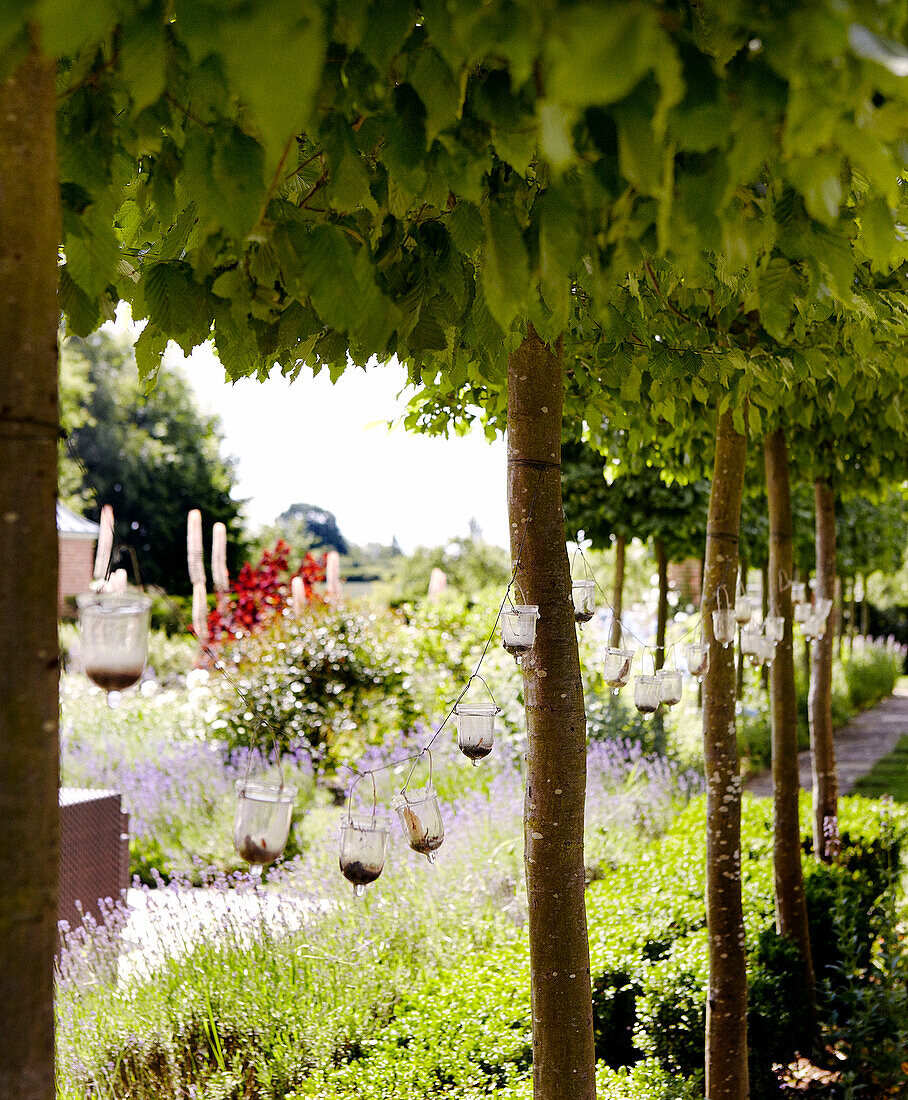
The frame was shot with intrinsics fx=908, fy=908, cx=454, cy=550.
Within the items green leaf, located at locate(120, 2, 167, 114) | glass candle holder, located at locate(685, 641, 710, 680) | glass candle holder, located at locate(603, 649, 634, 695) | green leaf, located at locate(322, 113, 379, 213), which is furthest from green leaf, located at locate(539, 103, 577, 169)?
glass candle holder, located at locate(685, 641, 710, 680)

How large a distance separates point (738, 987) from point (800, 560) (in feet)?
35.1

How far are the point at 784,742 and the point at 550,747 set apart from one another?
2.84 metres


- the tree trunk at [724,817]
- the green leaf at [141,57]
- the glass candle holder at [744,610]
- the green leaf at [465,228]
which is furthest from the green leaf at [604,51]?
the glass candle holder at [744,610]

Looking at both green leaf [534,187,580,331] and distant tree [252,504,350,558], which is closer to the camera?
green leaf [534,187,580,331]

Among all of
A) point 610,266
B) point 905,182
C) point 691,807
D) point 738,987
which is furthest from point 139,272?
point 691,807

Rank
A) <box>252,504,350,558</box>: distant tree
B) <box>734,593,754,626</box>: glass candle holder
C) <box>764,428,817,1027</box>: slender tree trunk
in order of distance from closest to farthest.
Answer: <box>734,593,754,626</box>: glass candle holder → <box>764,428,817,1027</box>: slender tree trunk → <box>252,504,350,558</box>: distant tree

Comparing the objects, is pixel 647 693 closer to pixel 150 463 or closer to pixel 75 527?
pixel 75 527

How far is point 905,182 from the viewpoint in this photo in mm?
2121

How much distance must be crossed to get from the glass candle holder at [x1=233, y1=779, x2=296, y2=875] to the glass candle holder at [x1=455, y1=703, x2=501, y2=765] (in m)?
0.74

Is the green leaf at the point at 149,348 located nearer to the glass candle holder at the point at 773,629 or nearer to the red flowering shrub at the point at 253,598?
the glass candle holder at the point at 773,629

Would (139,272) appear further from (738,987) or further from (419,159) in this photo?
(738,987)

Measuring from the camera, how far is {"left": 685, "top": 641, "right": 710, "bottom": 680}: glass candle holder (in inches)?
142

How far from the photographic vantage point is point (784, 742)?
466cm

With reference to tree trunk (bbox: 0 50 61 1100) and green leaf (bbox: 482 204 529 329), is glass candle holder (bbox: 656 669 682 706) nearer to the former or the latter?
green leaf (bbox: 482 204 529 329)
